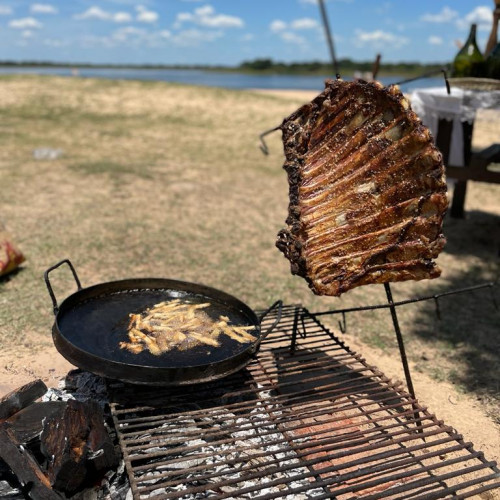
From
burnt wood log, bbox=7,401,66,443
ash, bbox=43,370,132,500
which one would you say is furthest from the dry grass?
burnt wood log, bbox=7,401,66,443

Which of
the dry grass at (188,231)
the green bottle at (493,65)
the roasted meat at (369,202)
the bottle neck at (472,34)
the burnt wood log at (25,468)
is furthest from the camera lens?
the bottle neck at (472,34)

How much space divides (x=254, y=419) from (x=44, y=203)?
30.4ft

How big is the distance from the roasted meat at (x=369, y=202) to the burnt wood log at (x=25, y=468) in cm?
224

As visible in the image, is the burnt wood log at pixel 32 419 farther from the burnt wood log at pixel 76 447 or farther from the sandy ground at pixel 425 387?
the sandy ground at pixel 425 387

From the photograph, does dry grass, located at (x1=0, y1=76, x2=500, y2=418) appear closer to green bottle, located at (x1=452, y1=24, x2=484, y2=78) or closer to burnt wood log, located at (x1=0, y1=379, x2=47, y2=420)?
green bottle, located at (x1=452, y1=24, x2=484, y2=78)

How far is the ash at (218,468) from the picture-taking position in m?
3.22

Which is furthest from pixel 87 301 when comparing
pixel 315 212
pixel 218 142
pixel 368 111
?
pixel 218 142

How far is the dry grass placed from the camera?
22.0ft

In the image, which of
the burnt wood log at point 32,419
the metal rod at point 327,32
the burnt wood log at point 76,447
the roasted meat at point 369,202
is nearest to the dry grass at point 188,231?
the burnt wood log at point 32,419

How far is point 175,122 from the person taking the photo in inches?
960

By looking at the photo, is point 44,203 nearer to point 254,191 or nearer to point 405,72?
point 254,191

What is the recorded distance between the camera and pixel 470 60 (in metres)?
6.78

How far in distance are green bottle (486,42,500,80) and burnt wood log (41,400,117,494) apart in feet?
20.7

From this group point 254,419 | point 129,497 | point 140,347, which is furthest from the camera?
point 140,347
